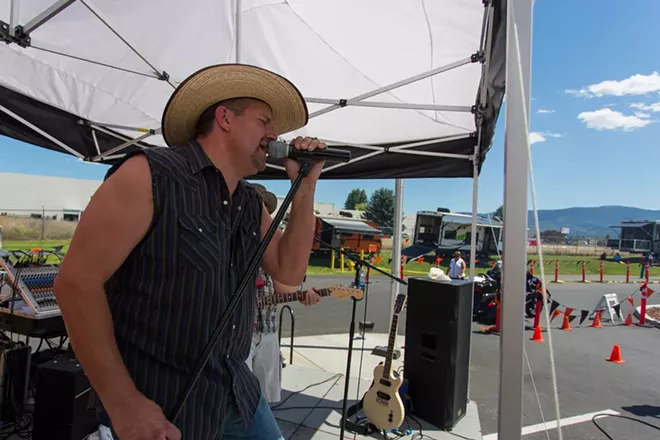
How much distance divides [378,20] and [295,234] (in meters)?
2.25

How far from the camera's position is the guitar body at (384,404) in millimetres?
3387

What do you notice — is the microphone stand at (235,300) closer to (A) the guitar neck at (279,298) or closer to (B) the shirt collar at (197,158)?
(B) the shirt collar at (197,158)

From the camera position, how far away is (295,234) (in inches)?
59.6

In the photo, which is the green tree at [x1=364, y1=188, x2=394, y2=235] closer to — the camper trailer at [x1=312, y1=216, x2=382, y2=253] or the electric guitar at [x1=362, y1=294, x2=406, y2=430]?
the camper trailer at [x1=312, y1=216, x2=382, y2=253]

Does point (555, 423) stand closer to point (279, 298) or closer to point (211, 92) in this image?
point (279, 298)

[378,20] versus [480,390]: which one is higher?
[378,20]

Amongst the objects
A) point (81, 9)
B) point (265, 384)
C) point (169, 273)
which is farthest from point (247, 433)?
point (81, 9)

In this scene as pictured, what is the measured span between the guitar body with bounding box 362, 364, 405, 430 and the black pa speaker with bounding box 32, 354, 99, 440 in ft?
7.60

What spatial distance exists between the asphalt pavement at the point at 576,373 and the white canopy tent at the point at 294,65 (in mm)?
2016

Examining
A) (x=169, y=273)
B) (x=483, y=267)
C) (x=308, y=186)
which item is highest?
(x=308, y=186)

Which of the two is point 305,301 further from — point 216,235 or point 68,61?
point 68,61

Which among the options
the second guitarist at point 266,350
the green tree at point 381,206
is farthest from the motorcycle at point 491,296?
the green tree at point 381,206

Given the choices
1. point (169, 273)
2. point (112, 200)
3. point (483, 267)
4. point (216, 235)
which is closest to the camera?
point (112, 200)

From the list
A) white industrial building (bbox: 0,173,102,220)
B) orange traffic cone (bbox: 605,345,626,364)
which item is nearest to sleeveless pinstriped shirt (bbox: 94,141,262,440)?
orange traffic cone (bbox: 605,345,626,364)
